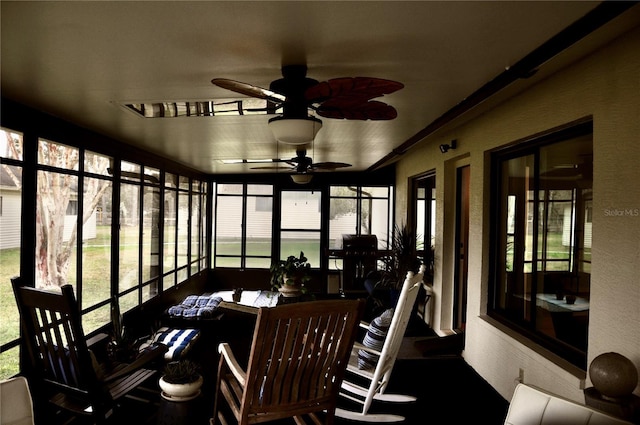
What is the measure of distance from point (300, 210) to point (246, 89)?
8161mm

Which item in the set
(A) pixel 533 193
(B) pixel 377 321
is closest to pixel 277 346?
(B) pixel 377 321

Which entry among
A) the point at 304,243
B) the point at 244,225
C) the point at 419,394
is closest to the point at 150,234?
the point at 244,225

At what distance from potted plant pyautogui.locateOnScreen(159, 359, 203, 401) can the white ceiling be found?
2091 millimetres

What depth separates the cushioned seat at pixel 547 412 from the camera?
61.6 inches

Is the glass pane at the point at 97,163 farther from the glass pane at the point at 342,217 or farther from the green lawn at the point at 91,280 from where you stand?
the glass pane at the point at 342,217

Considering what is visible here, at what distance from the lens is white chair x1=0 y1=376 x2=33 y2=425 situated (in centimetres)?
174

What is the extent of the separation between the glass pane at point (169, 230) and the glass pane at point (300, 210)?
289 cm

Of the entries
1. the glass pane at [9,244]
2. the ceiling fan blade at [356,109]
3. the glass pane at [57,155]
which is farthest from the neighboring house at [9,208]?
the ceiling fan blade at [356,109]

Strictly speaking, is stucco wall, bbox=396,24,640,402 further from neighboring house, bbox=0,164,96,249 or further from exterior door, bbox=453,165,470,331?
neighboring house, bbox=0,164,96,249

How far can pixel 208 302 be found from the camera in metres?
6.24

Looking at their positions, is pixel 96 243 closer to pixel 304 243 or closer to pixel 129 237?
pixel 129 237

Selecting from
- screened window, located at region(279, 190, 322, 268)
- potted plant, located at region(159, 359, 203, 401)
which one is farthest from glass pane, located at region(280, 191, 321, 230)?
potted plant, located at region(159, 359, 203, 401)

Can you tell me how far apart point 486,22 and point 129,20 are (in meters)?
1.59

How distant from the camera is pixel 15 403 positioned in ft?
5.85
